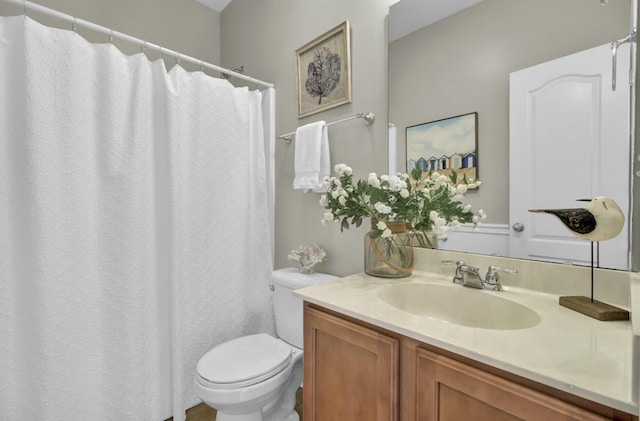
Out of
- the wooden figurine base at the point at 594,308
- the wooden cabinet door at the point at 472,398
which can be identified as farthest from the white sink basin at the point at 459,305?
the wooden cabinet door at the point at 472,398

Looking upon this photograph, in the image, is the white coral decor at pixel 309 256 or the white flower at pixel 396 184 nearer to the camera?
the white flower at pixel 396 184

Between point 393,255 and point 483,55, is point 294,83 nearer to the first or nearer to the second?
point 483,55

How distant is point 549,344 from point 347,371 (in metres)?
0.52

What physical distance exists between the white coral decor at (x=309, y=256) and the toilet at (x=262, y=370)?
0.04m

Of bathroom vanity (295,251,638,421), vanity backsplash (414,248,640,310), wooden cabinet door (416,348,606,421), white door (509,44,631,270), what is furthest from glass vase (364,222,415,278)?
wooden cabinet door (416,348,606,421)

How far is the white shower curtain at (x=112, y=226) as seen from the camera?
116cm

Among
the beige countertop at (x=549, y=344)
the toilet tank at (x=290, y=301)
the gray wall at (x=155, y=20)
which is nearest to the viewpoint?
the beige countertop at (x=549, y=344)

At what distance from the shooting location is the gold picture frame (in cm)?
152

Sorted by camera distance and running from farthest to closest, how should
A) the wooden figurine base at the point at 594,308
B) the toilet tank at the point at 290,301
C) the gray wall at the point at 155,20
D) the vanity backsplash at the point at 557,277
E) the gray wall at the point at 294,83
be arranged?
the gray wall at the point at 155,20 → the toilet tank at the point at 290,301 → the gray wall at the point at 294,83 → the vanity backsplash at the point at 557,277 → the wooden figurine base at the point at 594,308

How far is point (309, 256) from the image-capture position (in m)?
1.64

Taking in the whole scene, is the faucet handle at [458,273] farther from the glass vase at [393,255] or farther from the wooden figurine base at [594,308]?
the wooden figurine base at [594,308]

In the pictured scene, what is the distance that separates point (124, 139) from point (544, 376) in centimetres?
163

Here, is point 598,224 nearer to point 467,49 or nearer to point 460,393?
point 460,393

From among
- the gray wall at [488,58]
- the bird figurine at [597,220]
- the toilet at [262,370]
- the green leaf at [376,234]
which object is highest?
the gray wall at [488,58]
